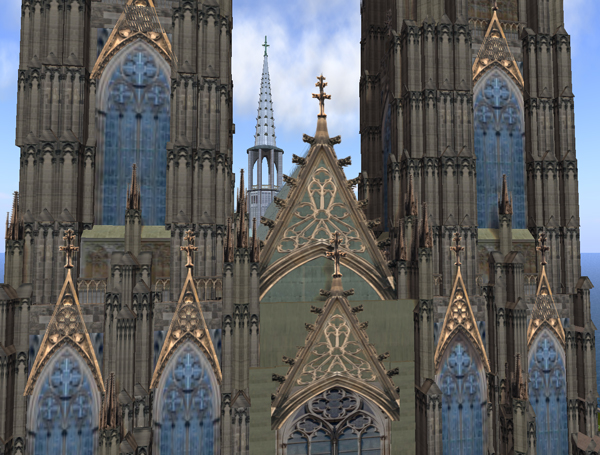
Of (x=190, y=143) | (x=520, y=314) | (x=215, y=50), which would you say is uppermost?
(x=215, y=50)

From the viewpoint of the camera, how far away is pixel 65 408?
1842cm

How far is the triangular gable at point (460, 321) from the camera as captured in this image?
68.9ft

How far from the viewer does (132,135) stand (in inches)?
829

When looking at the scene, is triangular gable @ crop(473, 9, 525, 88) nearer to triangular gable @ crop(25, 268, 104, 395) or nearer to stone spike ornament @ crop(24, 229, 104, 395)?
stone spike ornament @ crop(24, 229, 104, 395)

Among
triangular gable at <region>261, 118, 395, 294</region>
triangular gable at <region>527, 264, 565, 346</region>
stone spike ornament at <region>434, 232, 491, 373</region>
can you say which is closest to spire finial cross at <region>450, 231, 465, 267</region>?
stone spike ornament at <region>434, 232, 491, 373</region>

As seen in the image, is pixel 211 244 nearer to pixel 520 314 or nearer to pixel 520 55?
pixel 520 314

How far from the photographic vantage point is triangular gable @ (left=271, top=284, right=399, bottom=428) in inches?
730

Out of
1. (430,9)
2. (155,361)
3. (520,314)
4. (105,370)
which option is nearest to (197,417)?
(155,361)

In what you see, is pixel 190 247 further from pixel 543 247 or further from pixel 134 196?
pixel 543 247

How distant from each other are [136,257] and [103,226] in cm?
233

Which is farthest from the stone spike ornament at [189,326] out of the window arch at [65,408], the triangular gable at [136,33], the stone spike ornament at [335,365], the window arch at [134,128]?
the triangular gable at [136,33]

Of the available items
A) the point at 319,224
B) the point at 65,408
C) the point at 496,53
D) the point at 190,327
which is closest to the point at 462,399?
the point at 319,224

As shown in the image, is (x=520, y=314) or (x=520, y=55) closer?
(x=520, y=314)

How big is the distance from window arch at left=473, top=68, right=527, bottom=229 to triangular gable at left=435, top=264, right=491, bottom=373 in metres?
5.19
